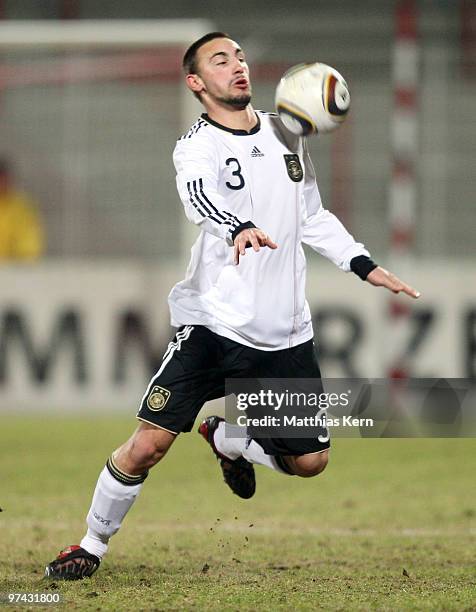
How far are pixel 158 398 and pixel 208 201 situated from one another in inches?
34.4

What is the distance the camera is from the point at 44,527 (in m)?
7.16

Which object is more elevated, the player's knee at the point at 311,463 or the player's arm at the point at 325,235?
the player's arm at the point at 325,235

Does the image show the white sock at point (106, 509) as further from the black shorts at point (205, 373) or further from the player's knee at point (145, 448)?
the black shorts at point (205, 373)

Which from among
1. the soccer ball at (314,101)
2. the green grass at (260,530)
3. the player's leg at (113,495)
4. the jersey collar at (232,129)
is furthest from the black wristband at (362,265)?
the green grass at (260,530)

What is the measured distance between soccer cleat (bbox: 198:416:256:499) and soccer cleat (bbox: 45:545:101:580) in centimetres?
103

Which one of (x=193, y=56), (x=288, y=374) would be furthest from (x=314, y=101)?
(x=288, y=374)

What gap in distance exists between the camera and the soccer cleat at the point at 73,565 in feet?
18.3

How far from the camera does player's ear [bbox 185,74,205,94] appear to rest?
5.78 m

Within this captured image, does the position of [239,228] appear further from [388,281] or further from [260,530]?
[260,530]

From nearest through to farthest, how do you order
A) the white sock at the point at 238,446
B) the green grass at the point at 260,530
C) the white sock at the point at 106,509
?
the green grass at the point at 260,530 < the white sock at the point at 106,509 < the white sock at the point at 238,446

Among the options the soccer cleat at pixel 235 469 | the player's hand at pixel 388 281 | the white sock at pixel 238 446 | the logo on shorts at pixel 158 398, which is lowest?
the soccer cleat at pixel 235 469

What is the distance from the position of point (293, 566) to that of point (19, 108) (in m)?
9.73

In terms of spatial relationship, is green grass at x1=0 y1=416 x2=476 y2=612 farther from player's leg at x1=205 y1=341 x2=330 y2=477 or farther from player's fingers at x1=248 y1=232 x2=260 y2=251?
player's fingers at x1=248 y1=232 x2=260 y2=251

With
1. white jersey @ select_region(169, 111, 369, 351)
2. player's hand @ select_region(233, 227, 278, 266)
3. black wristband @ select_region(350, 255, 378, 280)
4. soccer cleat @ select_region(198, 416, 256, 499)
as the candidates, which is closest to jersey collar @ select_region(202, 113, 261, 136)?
white jersey @ select_region(169, 111, 369, 351)
